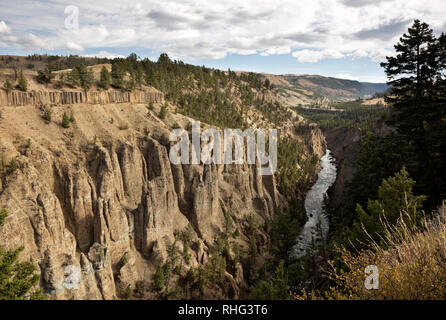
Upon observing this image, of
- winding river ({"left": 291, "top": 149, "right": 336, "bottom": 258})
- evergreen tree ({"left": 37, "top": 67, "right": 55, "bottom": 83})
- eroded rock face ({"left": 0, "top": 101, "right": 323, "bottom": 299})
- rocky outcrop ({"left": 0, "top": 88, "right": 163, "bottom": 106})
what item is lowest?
winding river ({"left": 291, "top": 149, "right": 336, "bottom": 258})

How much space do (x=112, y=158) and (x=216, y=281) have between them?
2254cm

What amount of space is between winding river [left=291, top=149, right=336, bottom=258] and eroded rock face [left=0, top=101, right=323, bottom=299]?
14596 mm

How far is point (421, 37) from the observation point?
21.1 metres

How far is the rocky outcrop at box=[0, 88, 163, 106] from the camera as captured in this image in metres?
33.6

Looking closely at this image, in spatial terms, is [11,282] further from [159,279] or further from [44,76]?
[44,76]

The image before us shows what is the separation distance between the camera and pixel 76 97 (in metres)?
40.4

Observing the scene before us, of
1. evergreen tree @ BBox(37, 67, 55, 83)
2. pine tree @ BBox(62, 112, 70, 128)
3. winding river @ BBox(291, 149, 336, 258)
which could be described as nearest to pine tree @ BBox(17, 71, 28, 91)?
evergreen tree @ BBox(37, 67, 55, 83)

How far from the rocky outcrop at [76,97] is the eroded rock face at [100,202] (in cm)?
155

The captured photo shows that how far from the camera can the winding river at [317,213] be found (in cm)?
5084

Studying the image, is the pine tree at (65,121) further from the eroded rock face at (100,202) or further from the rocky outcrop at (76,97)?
the rocky outcrop at (76,97)

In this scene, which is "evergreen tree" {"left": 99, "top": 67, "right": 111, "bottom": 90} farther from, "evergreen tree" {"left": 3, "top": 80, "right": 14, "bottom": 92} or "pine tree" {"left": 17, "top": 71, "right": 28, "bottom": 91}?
"evergreen tree" {"left": 3, "top": 80, "right": 14, "bottom": 92}

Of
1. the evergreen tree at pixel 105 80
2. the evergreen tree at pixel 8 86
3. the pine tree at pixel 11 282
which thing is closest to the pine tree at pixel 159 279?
the pine tree at pixel 11 282

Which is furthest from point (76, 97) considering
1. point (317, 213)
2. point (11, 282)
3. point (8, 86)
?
point (317, 213)
